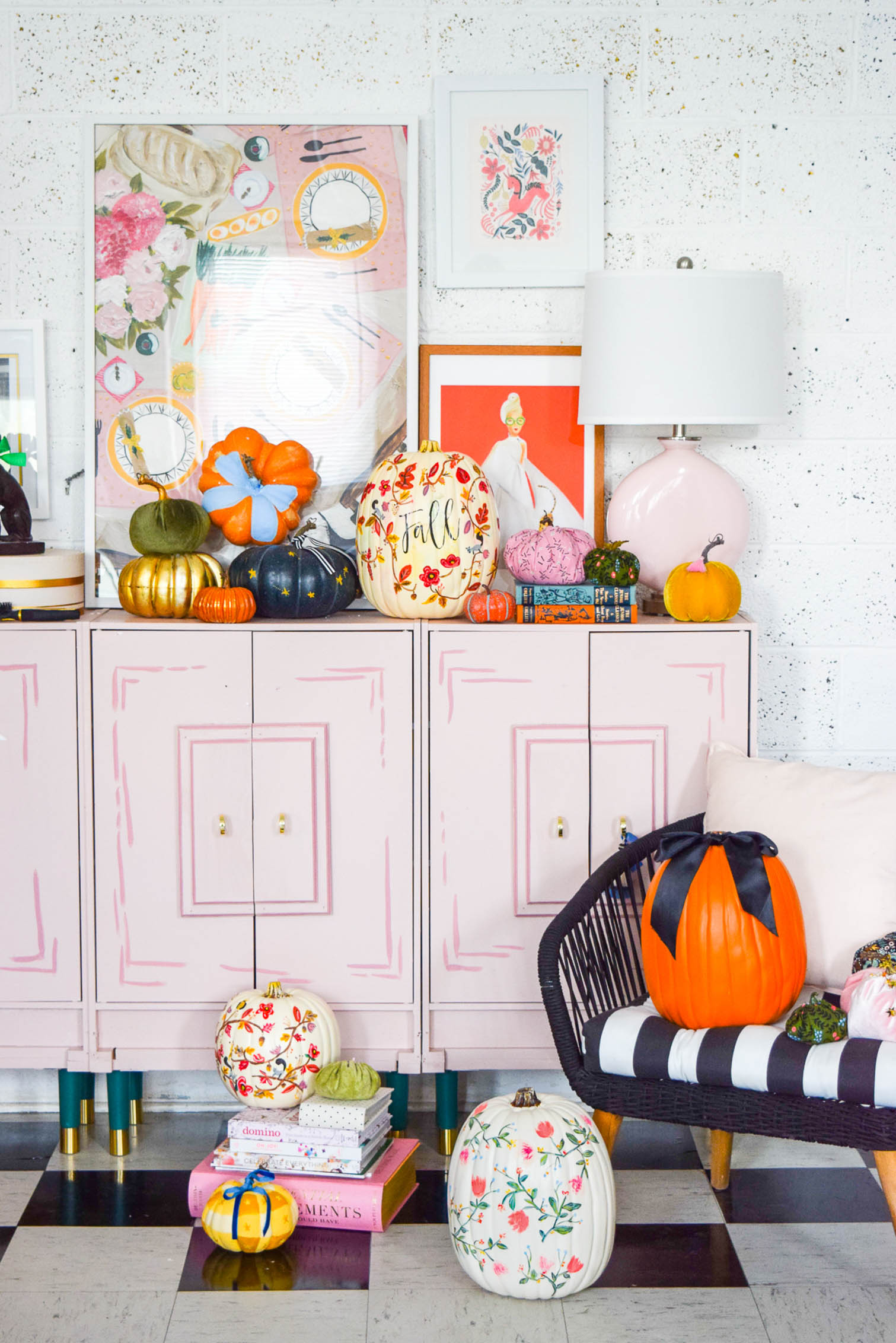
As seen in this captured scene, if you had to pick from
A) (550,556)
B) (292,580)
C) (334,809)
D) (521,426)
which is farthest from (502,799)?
(521,426)

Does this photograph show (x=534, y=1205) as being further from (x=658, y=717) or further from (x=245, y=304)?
(x=245, y=304)

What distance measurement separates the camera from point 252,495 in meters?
2.66

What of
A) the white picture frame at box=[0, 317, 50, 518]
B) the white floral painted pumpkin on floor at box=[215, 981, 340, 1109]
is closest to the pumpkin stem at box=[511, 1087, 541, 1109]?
the white floral painted pumpkin on floor at box=[215, 981, 340, 1109]

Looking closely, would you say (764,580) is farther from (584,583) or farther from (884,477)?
(584,583)

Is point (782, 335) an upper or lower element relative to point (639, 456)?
upper

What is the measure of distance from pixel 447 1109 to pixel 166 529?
4.15 feet

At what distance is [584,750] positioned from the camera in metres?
2.45

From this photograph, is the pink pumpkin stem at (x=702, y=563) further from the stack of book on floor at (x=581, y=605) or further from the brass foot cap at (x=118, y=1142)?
the brass foot cap at (x=118, y=1142)

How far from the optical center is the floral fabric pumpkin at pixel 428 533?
2.43 m

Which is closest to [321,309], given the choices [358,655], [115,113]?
[115,113]

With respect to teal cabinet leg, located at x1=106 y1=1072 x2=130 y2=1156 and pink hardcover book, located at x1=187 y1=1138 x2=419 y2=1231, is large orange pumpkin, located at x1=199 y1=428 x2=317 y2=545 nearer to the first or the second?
teal cabinet leg, located at x1=106 y1=1072 x2=130 y2=1156

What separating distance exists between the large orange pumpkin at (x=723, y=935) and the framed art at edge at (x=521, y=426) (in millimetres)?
880

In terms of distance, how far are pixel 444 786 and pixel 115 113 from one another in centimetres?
152

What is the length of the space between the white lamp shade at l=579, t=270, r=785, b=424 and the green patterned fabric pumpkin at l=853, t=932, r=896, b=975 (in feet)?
3.16
